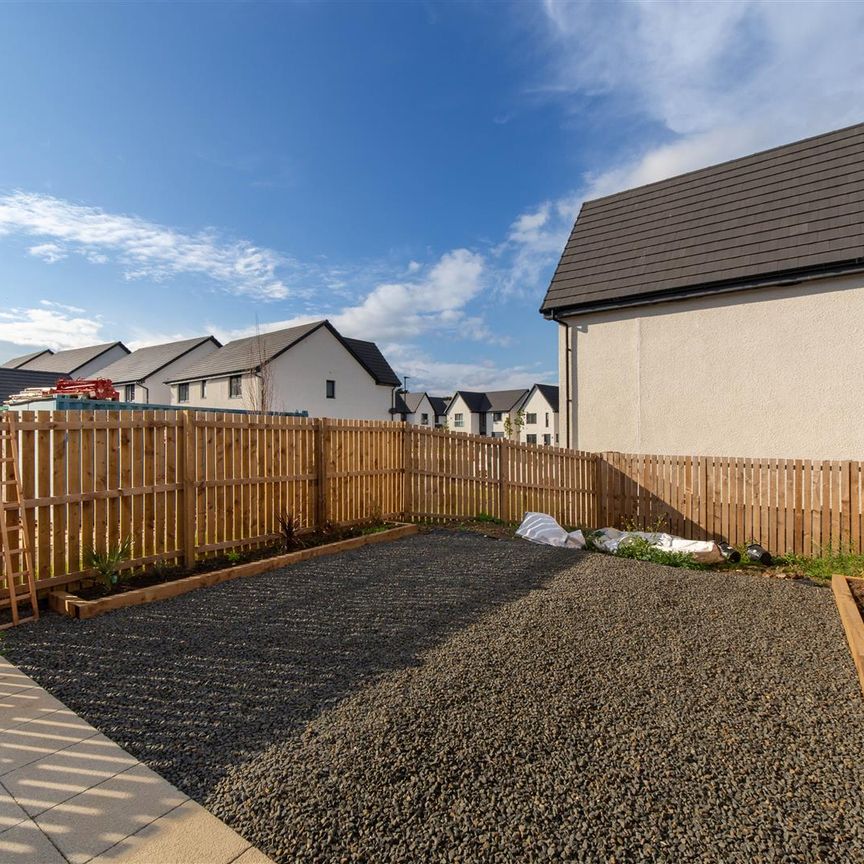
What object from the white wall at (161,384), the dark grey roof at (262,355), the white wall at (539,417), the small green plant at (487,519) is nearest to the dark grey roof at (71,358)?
the white wall at (161,384)

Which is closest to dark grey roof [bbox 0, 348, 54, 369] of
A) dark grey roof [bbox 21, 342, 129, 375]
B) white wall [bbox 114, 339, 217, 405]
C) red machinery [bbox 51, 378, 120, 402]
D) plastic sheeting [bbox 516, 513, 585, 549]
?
dark grey roof [bbox 21, 342, 129, 375]

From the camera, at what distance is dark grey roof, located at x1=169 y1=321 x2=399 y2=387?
2989cm

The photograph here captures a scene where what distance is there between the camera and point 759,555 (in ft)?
26.1

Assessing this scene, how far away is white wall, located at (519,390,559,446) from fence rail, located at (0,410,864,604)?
44.3 metres

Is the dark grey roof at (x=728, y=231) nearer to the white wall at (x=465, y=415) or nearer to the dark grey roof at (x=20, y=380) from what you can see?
the dark grey roof at (x=20, y=380)

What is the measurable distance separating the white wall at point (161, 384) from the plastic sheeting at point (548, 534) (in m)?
34.1

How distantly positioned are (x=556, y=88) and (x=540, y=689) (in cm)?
1094

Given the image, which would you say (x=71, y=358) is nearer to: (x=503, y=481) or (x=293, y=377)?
(x=293, y=377)

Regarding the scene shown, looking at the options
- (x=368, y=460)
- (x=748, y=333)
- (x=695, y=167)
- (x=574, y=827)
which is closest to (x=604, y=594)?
(x=574, y=827)

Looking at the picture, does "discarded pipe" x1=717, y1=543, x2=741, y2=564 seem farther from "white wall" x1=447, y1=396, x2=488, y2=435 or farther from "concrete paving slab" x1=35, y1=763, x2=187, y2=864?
"white wall" x1=447, y1=396, x2=488, y2=435

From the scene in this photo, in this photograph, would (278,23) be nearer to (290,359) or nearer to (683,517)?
(683,517)

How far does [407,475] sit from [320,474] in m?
1.99

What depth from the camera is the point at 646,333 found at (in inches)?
448

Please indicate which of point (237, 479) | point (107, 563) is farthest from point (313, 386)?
point (107, 563)
